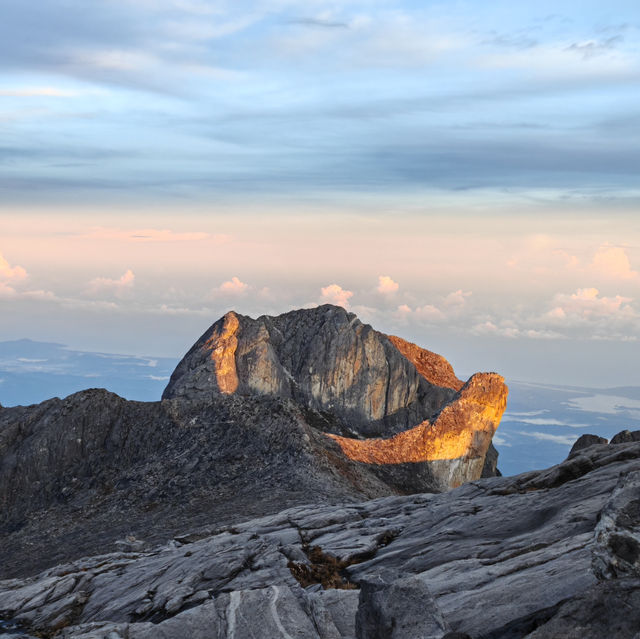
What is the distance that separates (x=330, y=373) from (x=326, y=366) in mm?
1159

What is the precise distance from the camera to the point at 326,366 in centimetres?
11012

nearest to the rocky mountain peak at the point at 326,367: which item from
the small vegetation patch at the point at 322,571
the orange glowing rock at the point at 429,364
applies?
the orange glowing rock at the point at 429,364

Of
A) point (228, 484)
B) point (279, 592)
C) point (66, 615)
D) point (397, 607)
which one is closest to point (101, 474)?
point (228, 484)

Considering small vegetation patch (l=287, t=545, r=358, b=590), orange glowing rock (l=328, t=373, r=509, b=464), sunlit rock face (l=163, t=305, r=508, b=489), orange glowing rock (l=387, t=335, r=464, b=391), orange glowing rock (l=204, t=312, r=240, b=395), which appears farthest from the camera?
orange glowing rock (l=387, t=335, r=464, b=391)

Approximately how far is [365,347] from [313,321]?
9.01 metres

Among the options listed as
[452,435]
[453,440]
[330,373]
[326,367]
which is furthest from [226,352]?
[453,440]

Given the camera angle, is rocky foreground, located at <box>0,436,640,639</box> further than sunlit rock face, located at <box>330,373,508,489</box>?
No

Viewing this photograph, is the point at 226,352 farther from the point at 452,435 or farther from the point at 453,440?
the point at 453,440

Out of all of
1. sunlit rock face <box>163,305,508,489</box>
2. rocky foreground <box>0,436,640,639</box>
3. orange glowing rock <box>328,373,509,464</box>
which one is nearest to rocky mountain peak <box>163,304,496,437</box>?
sunlit rock face <box>163,305,508,489</box>

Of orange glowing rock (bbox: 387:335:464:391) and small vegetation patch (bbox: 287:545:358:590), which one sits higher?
orange glowing rock (bbox: 387:335:464:391)

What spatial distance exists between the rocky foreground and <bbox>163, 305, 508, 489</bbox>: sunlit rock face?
173 feet

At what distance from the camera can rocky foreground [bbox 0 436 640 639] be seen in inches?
674

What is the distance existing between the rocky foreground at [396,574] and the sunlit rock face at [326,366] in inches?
2374

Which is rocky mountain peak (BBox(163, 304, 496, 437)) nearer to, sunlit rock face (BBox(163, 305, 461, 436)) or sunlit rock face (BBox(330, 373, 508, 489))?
sunlit rock face (BBox(163, 305, 461, 436))
